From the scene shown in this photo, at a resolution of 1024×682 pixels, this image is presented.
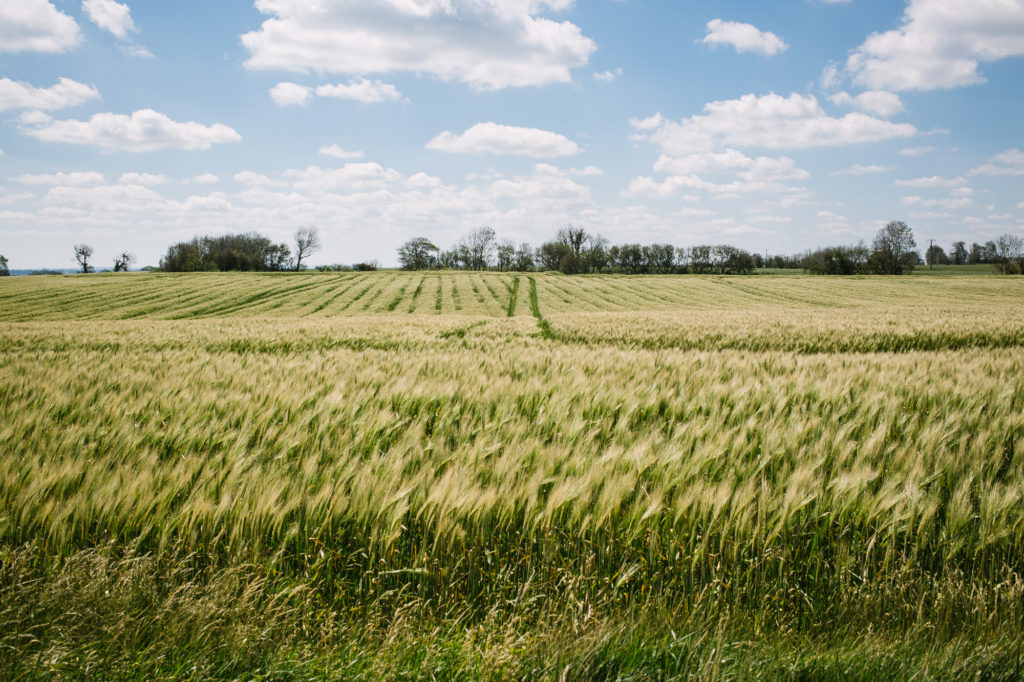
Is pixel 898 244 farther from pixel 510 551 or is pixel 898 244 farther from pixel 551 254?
pixel 510 551

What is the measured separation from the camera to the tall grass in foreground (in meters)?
1.59

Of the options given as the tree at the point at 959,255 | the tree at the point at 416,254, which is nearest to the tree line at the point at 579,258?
the tree at the point at 416,254

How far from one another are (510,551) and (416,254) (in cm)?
10226

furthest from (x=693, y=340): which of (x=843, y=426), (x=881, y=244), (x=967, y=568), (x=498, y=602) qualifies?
(x=881, y=244)

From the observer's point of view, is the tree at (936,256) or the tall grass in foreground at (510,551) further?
the tree at (936,256)

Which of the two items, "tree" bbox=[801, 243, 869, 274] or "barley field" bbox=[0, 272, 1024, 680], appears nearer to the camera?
"barley field" bbox=[0, 272, 1024, 680]

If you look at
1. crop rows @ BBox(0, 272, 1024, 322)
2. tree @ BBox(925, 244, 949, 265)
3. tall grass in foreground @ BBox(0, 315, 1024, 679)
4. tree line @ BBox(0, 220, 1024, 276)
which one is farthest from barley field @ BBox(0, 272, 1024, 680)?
tree @ BBox(925, 244, 949, 265)

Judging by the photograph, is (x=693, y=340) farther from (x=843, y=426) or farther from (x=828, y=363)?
(x=843, y=426)

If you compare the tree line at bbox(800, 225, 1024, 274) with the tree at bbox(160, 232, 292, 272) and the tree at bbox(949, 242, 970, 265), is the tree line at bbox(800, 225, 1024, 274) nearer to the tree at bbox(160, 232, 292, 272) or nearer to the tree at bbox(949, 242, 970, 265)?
the tree at bbox(949, 242, 970, 265)

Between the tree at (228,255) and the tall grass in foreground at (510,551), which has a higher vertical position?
the tree at (228,255)

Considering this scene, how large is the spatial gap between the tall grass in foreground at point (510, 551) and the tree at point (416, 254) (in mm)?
99857

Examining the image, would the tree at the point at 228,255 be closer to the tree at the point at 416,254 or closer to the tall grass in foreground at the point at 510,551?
the tree at the point at 416,254

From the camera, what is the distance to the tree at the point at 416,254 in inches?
3910

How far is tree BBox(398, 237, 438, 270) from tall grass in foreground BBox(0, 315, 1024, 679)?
99857 millimetres
